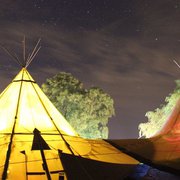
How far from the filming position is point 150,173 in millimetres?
8992

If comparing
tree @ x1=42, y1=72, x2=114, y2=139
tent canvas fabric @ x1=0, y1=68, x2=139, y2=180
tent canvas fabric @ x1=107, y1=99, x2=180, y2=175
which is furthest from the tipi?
tree @ x1=42, y1=72, x2=114, y2=139

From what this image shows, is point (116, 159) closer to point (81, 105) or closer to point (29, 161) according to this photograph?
point (29, 161)

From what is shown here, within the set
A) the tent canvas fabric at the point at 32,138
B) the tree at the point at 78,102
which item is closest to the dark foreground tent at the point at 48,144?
the tent canvas fabric at the point at 32,138

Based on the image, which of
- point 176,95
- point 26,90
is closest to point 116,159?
point 26,90

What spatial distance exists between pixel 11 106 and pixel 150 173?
362 cm

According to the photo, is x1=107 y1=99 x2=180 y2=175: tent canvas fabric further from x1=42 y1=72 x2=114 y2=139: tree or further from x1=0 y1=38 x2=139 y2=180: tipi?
x1=42 y1=72 x2=114 y2=139: tree

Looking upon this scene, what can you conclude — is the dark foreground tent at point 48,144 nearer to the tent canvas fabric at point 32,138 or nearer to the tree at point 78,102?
the tent canvas fabric at point 32,138

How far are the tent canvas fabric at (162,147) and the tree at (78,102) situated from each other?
15603 millimetres

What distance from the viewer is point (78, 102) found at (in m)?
26.1

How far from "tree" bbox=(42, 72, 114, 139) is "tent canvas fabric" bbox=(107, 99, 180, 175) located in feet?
51.2

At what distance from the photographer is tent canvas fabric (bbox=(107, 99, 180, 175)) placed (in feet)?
23.5

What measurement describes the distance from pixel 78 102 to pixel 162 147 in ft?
59.0

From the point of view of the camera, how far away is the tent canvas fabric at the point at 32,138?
771 cm

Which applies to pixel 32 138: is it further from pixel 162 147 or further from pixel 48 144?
pixel 162 147
